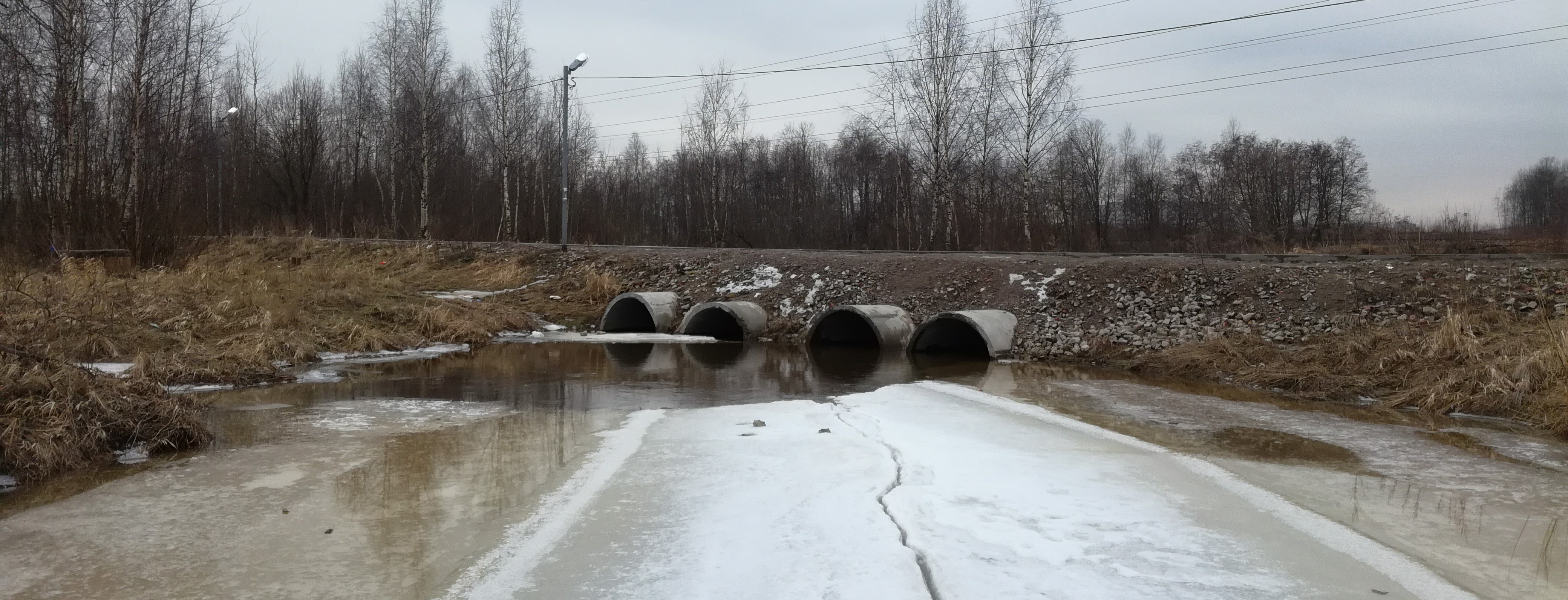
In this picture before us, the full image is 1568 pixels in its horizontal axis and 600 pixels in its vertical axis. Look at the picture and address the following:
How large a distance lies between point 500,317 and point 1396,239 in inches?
753

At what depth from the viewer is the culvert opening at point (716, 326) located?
1712 cm

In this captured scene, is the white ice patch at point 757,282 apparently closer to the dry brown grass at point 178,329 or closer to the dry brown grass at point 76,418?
the dry brown grass at point 178,329

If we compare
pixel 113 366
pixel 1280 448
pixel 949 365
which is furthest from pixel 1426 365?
pixel 113 366

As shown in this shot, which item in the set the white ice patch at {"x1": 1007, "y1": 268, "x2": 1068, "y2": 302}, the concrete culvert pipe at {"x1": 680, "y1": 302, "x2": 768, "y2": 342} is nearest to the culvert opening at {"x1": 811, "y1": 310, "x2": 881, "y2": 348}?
the concrete culvert pipe at {"x1": 680, "y1": 302, "x2": 768, "y2": 342}

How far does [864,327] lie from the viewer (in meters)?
16.9

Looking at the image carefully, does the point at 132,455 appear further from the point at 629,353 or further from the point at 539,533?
the point at 629,353

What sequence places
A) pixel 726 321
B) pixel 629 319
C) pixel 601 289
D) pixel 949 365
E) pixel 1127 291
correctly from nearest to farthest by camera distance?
pixel 949 365, pixel 1127 291, pixel 726 321, pixel 629 319, pixel 601 289

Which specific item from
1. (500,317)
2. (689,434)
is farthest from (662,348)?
A: (689,434)

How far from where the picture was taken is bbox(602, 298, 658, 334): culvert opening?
17.7m

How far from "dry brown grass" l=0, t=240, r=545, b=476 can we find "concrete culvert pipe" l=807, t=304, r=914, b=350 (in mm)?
5727

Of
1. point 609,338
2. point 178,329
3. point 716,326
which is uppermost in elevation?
point 178,329

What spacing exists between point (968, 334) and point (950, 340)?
372mm

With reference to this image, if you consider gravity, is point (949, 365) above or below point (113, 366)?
below

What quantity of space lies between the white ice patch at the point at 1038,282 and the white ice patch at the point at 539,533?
9.64m
